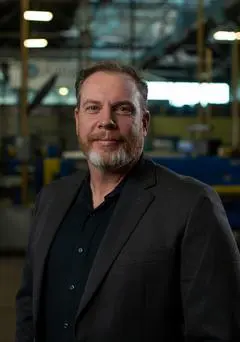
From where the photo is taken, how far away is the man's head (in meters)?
1.62

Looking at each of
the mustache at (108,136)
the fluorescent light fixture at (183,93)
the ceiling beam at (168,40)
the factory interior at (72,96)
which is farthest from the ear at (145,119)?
the ceiling beam at (168,40)

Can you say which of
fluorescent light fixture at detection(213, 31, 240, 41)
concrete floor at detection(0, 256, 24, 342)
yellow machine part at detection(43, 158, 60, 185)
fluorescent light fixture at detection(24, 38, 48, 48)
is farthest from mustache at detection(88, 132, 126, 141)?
fluorescent light fixture at detection(213, 31, 240, 41)

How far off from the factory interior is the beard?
10.5ft

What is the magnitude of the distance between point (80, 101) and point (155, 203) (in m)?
0.33

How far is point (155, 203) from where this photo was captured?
1605 millimetres

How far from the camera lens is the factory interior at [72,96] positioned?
6.23 meters

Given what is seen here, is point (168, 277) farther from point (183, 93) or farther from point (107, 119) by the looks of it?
point (183, 93)

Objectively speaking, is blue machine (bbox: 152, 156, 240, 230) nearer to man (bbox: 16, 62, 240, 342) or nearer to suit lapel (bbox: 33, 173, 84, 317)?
suit lapel (bbox: 33, 173, 84, 317)

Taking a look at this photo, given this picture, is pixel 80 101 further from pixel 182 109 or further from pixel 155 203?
pixel 182 109

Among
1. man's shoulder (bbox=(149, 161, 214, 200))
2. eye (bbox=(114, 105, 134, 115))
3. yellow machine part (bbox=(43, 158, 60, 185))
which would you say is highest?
eye (bbox=(114, 105, 134, 115))

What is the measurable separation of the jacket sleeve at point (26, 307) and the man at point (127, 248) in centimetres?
8

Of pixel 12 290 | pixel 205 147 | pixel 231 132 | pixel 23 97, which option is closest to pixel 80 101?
pixel 12 290

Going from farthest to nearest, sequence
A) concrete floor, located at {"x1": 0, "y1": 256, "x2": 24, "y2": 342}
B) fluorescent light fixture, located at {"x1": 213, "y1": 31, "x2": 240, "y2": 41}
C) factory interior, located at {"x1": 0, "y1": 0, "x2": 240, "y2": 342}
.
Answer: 1. fluorescent light fixture, located at {"x1": 213, "y1": 31, "x2": 240, "y2": 41}
2. factory interior, located at {"x1": 0, "y1": 0, "x2": 240, "y2": 342}
3. concrete floor, located at {"x1": 0, "y1": 256, "x2": 24, "y2": 342}

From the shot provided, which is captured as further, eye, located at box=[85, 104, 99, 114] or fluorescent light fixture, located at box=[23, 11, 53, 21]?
fluorescent light fixture, located at box=[23, 11, 53, 21]
